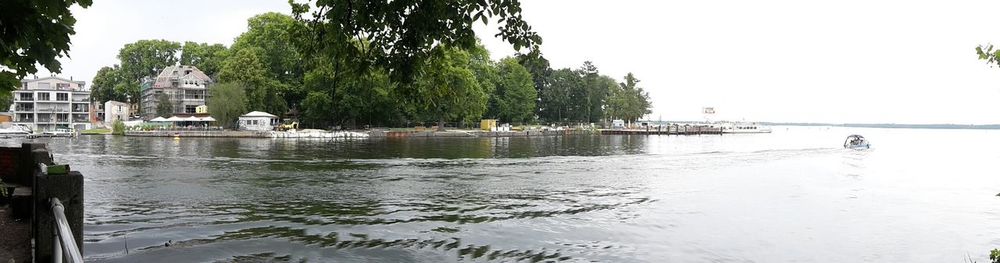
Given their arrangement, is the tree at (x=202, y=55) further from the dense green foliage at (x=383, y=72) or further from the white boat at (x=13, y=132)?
the white boat at (x=13, y=132)

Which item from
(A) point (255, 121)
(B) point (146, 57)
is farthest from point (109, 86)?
(A) point (255, 121)

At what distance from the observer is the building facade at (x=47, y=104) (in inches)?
3644

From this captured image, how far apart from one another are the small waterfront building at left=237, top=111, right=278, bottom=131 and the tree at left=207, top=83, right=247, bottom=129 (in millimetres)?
1508

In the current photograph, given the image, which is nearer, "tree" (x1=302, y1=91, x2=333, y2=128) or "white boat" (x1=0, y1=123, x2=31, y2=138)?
"white boat" (x1=0, y1=123, x2=31, y2=138)

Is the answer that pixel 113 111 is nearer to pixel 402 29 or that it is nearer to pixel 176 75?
A: pixel 176 75

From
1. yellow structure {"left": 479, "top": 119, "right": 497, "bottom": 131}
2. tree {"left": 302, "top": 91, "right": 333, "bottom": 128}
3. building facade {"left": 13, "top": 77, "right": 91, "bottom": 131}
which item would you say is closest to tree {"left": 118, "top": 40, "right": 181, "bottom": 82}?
building facade {"left": 13, "top": 77, "right": 91, "bottom": 131}

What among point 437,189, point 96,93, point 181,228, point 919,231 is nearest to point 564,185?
point 437,189

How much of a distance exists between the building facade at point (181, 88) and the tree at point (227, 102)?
64.0 ft

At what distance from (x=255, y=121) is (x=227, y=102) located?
12.1ft

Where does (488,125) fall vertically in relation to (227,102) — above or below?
below

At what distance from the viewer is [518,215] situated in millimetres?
15672

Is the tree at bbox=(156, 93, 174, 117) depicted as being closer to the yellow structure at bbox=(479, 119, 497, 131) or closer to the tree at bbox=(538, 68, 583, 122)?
the yellow structure at bbox=(479, 119, 497, 131)

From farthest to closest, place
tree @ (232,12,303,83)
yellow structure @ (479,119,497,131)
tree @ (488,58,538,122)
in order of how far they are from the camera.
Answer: tree @ (488,58,538,122) → yellow structure @ (479,119,497,131) → tree @ (232,12,303,83)

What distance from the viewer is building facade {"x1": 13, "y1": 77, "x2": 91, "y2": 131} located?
92562mm
